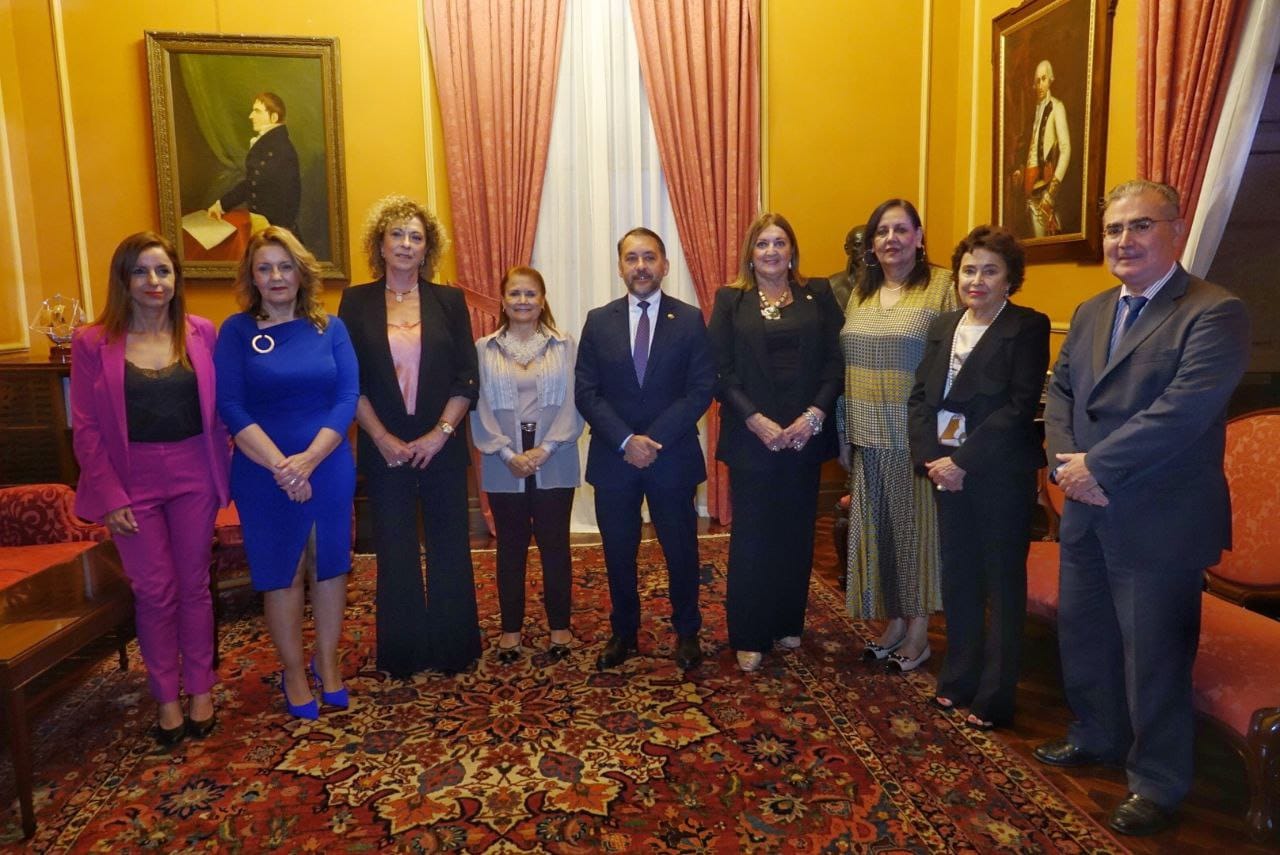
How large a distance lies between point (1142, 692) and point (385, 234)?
2.77m

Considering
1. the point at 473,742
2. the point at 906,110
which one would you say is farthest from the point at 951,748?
the point at 906,110

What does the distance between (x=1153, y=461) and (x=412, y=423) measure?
7.64 ft

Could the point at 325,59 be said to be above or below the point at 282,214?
above

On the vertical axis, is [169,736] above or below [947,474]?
below

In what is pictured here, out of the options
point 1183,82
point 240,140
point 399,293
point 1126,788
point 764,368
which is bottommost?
point 1126,788

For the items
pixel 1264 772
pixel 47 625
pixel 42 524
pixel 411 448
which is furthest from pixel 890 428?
pixel 42 524

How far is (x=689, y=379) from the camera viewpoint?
3.32 metres

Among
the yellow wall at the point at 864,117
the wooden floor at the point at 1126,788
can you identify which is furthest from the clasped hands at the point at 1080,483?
the yellow wall at the point at 864,117

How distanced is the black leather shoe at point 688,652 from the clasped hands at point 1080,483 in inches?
61.1

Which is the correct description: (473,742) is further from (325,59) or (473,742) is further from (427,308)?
(325,59)

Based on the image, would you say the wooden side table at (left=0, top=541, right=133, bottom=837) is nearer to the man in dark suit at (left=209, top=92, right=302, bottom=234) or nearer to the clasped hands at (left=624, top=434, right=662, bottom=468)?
the clasped hands at (left=624, top=434, right=662, bottom=468)

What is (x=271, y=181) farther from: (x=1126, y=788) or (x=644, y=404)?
(x=1126, y=788)

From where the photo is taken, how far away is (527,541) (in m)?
3.49

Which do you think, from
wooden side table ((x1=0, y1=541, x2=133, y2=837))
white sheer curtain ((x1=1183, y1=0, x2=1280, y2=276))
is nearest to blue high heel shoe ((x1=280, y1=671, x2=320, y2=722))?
wooden side table ((x1=0, y1=541, x2=133, y2=837))
